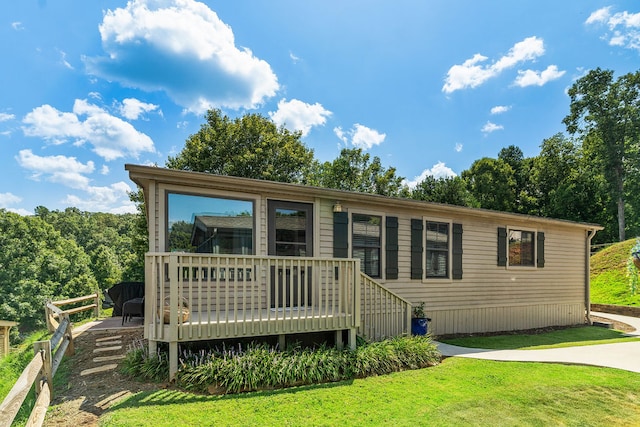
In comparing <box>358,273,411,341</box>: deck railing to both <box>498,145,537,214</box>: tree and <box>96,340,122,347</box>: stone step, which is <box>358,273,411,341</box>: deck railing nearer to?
<box>96,340,122,347</box>: stone step

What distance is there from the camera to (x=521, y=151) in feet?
Result: 107

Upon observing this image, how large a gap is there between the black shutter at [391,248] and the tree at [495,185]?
1011 inches

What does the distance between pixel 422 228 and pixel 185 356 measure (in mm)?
5577

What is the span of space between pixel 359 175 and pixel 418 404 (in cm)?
2266

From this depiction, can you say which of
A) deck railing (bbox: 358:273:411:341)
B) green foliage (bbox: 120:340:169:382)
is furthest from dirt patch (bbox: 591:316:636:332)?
green foliage (bbox: 120:340:169:382)

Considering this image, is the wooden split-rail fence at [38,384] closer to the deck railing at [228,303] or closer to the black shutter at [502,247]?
the deck railing at [228,303]

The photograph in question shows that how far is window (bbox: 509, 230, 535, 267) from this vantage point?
930 centimetres

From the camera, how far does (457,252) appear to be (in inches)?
328

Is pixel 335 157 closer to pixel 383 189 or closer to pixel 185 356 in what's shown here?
pixel 383 189

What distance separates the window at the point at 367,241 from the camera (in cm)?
712

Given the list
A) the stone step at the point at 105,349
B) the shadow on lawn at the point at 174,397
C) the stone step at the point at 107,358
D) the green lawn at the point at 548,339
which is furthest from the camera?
the green lawn at the point at 548,339

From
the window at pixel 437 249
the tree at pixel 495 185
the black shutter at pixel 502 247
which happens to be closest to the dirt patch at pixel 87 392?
the window at pixel 437 249

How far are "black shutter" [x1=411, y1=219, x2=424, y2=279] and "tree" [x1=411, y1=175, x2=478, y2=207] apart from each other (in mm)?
20373

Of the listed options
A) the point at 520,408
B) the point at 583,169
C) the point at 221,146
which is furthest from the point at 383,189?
the point at 520,408
